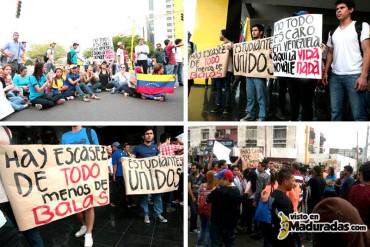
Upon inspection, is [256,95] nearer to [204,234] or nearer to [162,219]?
[204,234]

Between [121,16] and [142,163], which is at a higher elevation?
[121,16]

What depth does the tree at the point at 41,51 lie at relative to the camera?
3.97 metres

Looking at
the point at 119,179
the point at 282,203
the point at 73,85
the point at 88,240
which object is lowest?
the point at 88,240

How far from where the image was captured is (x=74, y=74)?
4141mm

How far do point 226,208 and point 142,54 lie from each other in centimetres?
191

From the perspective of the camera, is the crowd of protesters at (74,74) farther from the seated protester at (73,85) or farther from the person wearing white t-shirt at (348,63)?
the person wearing white t-shirt at (348,63)

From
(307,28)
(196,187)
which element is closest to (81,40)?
(196,187)

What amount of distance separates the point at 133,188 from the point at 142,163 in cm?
29

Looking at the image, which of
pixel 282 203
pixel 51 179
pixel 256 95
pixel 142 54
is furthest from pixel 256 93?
pixel 51 179

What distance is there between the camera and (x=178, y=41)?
13.1 ft

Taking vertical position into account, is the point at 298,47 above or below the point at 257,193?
above

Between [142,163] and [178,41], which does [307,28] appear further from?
[142,163]

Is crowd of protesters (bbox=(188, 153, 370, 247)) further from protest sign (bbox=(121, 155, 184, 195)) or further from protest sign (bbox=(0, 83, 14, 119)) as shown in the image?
protest sign (bbox=(0, 83, 14, 119))

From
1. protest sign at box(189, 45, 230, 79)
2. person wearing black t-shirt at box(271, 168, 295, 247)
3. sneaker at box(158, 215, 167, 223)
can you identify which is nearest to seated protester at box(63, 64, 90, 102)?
protest sign at box(189, 45, 230, 79)
